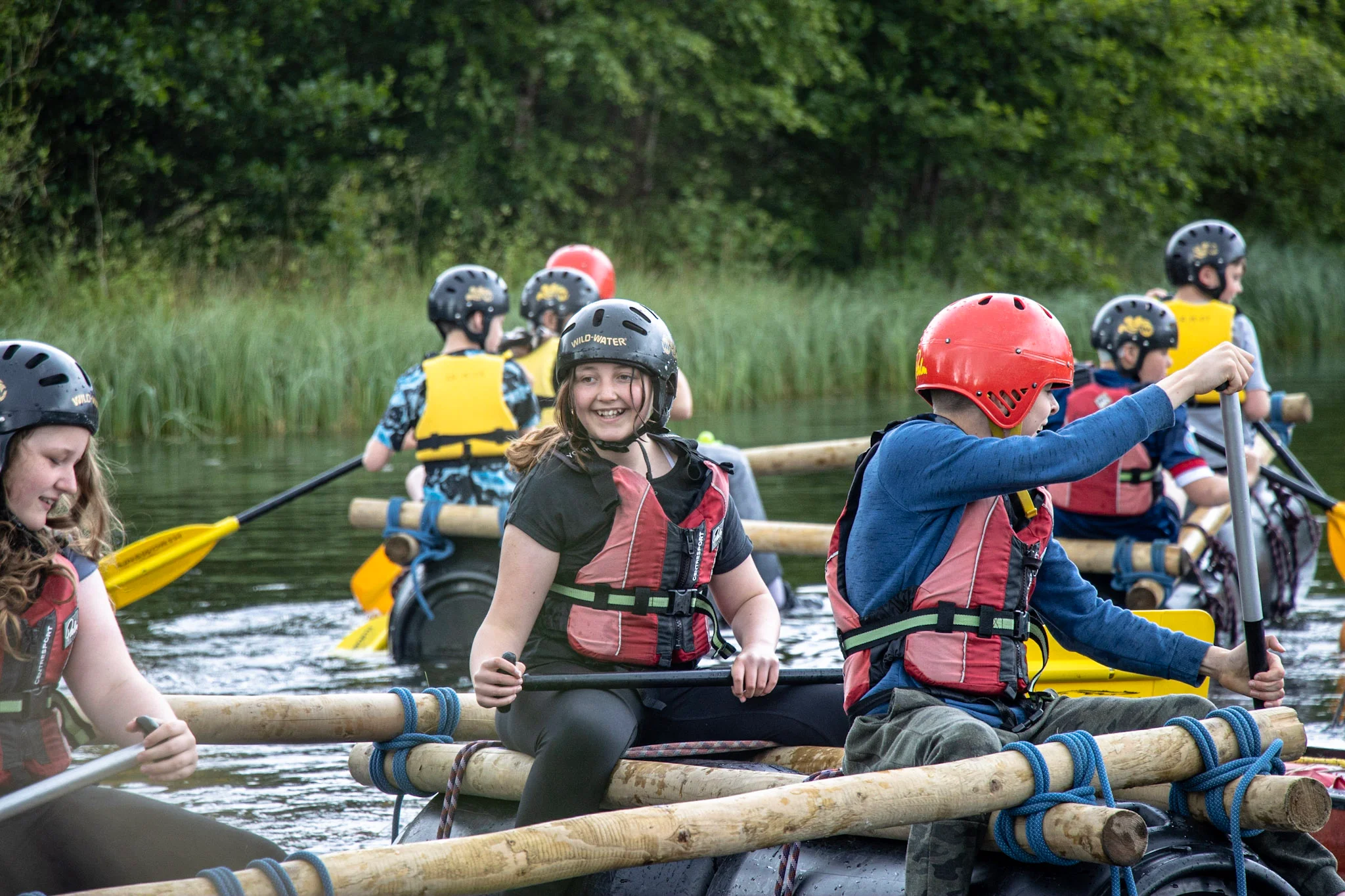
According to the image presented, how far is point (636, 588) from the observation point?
3.66 metres

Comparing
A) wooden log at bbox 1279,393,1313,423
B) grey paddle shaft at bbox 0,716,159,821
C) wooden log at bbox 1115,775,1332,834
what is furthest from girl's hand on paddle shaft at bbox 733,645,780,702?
wooden log at bbox 1279,393,1313,423

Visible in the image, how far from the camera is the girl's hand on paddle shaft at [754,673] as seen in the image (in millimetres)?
3564

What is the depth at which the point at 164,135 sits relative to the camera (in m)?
22.0

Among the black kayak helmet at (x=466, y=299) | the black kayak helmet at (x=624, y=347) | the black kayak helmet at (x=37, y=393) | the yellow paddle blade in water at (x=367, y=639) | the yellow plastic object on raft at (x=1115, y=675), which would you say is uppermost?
the black kayak helmet at (x=466, y=299)

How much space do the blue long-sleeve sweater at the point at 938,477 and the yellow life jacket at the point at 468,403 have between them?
4488 millimetres

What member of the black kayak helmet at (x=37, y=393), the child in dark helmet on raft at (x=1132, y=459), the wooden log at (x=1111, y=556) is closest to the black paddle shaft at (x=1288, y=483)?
the child in dark helmet on raft at (x=1132, y=459)

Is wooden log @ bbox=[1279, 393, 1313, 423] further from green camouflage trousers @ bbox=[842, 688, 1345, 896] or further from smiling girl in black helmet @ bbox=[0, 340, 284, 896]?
smiling girl in black helmet @ bbox=[0, 340, 284, 896]

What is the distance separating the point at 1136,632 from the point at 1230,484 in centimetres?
38

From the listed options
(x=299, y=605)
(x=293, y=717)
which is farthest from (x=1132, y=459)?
(x=299, y=605)

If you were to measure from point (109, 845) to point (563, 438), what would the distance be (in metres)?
1.35

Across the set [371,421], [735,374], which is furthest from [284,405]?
[735,374]

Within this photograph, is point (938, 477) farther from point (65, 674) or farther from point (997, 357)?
point (65, 674)

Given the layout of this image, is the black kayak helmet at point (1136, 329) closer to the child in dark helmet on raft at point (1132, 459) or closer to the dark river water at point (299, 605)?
the child in dark helmet on raft at point (1132, 459)

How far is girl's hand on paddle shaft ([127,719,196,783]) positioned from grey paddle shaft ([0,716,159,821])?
41 millimetres
